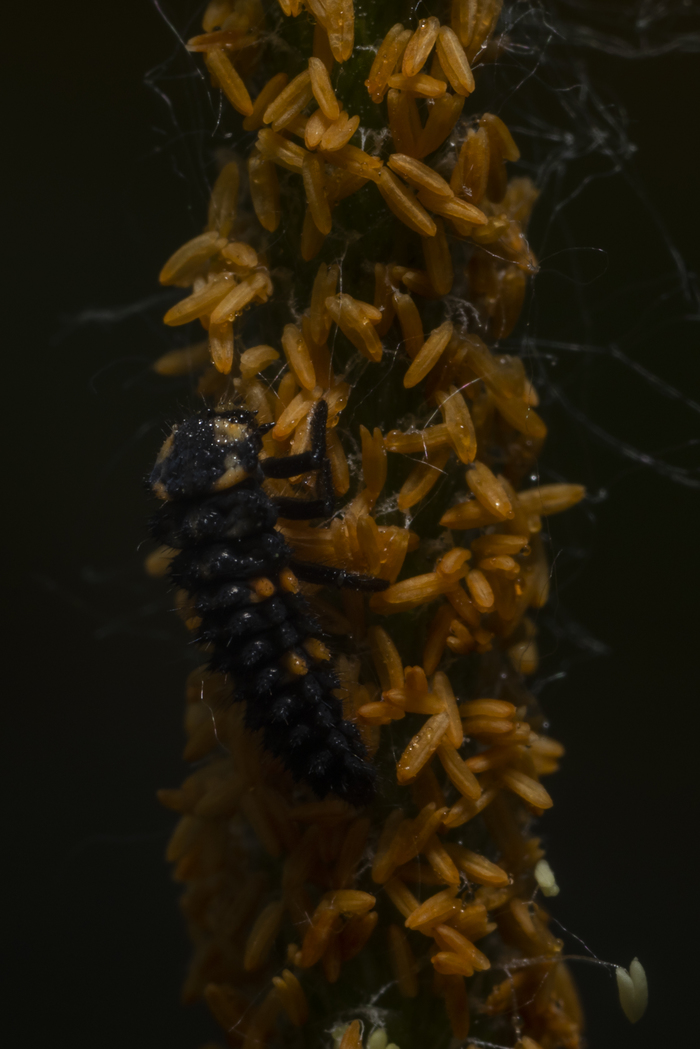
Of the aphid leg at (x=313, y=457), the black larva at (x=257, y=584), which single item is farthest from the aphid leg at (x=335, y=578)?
the aphid leg at (x=313, y=457)

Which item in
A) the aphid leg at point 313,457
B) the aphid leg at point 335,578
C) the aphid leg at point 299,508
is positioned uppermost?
the aphid leg at point 313,457

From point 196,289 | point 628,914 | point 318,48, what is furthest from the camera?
point 628,914

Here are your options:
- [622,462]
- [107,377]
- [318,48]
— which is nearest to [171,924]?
[107,377]

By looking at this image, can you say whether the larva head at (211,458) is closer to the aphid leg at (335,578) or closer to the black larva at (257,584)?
the black larva at (257,584)

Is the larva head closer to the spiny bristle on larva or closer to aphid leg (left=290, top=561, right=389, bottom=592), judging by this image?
the spiny bristle on larva

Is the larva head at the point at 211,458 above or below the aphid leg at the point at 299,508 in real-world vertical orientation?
above

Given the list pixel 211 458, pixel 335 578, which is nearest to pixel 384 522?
pixel 335 578

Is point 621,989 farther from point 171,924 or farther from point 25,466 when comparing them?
point 25,466
